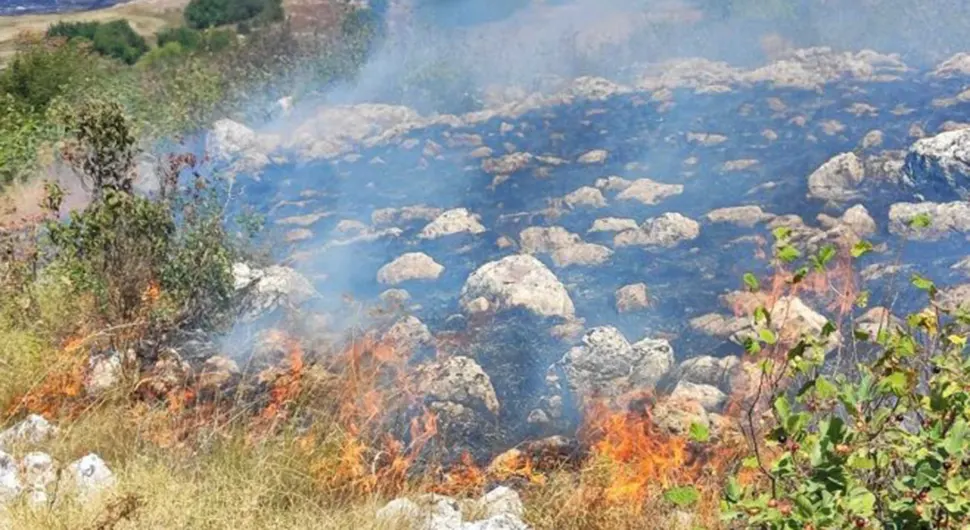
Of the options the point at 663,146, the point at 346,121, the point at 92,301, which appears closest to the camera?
the point at 92,301

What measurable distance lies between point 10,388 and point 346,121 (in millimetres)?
11577

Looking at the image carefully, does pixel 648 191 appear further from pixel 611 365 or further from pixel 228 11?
pixel 228 11

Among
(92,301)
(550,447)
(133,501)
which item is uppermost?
(133,501)

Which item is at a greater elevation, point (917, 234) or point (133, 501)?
point (133, 501)

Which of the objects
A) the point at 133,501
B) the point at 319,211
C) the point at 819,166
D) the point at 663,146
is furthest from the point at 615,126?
the point at 133,501

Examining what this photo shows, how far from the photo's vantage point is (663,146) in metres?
13.2

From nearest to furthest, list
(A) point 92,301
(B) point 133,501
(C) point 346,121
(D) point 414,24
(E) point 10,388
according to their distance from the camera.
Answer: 1. (B) point 133,501
2. (E) point 10,388
3. (A) point 92,301
4. (C) point 346,121
5. (D) point 414,24

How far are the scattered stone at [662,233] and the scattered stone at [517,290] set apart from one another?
1.53 m

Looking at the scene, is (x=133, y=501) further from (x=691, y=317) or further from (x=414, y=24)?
(x=414, y=24)

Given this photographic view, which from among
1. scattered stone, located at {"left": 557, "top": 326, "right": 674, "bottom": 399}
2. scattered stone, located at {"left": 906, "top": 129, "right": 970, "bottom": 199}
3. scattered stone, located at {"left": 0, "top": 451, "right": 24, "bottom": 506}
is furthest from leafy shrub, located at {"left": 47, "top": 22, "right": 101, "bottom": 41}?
scattered stone, located at {"left": 0, "top": 451, "right": 24, "bottom": 506}

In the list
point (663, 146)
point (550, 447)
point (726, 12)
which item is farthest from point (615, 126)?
point (550, 447)

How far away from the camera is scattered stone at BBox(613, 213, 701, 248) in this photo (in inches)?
378

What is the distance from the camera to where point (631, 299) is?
27.1 feet

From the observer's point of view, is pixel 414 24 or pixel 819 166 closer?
pixel 819 166
